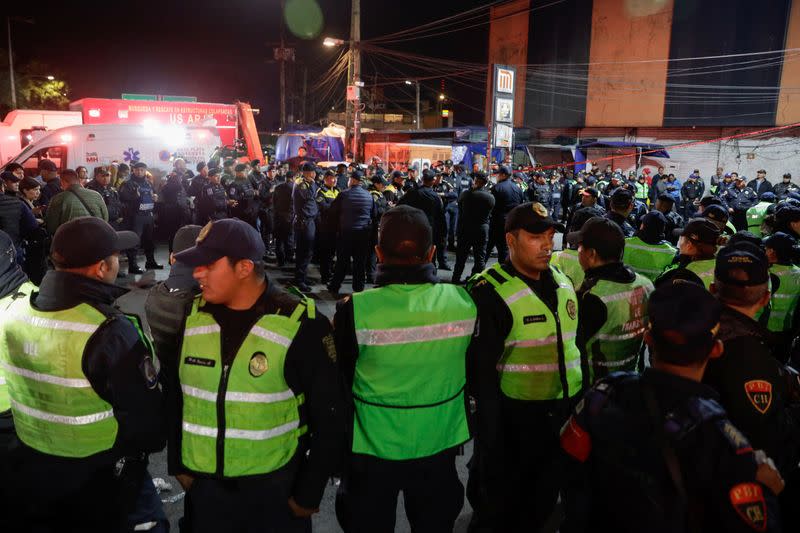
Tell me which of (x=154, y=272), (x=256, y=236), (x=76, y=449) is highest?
(x=256, y=236)

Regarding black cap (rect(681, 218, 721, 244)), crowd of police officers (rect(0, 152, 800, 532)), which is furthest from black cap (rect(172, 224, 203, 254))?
black cap (rect(681, 218, 721, 244))

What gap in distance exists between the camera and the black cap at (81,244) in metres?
2.25

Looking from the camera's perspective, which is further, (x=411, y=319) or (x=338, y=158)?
(x=338, y=158)

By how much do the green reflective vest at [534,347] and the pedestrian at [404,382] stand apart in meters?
0.43

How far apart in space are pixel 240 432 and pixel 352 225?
662 centimetres

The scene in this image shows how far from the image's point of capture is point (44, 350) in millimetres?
2107

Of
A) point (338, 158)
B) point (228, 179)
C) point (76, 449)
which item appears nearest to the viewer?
point (76, 449)

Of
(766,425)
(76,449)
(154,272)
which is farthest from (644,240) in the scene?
(154,272)

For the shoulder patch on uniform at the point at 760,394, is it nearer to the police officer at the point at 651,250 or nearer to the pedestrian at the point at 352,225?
the police officer at the point at 651,250

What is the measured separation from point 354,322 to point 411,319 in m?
A: 0.23

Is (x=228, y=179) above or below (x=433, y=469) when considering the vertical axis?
above

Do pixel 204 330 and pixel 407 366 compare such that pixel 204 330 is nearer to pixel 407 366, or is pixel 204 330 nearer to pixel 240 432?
pixel 240 432

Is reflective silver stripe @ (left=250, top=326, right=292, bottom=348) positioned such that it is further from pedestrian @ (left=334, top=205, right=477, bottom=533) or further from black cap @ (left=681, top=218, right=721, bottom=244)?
black cap @ (left=681, top=218, right=721, bottom=244)

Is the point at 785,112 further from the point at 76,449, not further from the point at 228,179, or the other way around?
the point at 76,449
